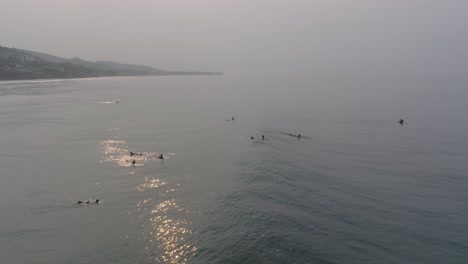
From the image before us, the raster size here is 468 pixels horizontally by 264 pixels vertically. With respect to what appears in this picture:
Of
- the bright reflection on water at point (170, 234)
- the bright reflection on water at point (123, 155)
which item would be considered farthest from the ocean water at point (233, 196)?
the bright reflection on water at point (123, 155)

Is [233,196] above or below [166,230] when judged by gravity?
above

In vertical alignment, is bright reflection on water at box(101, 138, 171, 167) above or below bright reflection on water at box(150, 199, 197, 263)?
below

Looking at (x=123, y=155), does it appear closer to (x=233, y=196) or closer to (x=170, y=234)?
(x=233, y=196)

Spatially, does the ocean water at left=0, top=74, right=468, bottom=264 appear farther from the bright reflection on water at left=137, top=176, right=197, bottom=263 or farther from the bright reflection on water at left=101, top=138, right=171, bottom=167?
the bright reflection on water at left=101, top=138, right=171, bottom=167

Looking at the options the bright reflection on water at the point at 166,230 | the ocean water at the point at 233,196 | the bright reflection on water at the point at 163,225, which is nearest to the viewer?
the bright reflection on water at the point at 166,230

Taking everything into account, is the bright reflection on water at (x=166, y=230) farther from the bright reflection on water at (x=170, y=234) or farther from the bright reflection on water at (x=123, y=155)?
the bright reflection on water at (x=123, y=155)

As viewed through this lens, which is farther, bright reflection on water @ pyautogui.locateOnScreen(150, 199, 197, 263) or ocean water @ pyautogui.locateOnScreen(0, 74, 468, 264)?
ocean water @ pyautogui.locateOnScreen(0, 74, 468, 264)

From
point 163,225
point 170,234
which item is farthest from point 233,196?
point 170,234

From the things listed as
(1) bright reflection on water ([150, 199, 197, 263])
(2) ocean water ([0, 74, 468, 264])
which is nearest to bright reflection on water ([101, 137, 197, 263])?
(1) bright reflection on water ([150, 199, 197, 263])

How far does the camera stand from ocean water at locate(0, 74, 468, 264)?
3235 cm

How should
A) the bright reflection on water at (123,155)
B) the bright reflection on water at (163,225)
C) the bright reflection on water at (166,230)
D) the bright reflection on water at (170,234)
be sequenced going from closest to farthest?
the bright reflection on water at (170,234) → the bright reflection on water at (166,230) → the bright reflection on water at (163,225) → the bright reflection on water at (123,155)

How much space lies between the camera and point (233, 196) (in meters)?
44.8

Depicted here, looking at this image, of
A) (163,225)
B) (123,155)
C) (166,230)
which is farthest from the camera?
(123,155)

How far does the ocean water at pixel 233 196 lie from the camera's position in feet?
106
